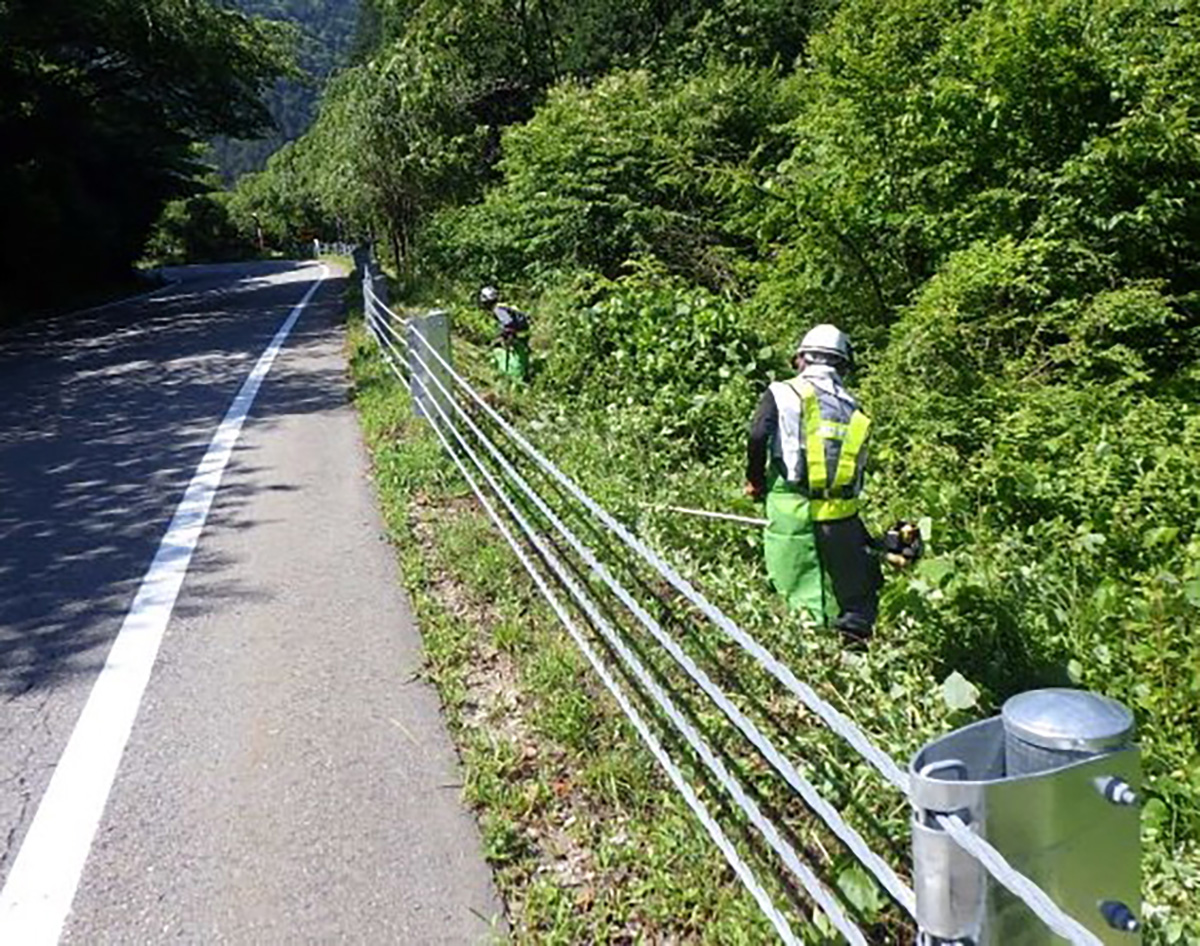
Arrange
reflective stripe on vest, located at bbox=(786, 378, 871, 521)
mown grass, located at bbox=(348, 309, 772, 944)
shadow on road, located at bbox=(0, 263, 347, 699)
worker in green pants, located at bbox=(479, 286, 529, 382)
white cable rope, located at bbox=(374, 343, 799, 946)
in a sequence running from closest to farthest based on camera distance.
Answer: white cable rope, located at bbox=(374, 343, 799, 946) → mown grass, located at bbox=(348, 309, 772, 944) → reflective stripe on vest, located at bbox=(786, 378, 871, 521) → shadow on road, located at bbox=(0, 263, 347, 699) → worker in green pants, located at bbox=(479, 286, 529, 382)

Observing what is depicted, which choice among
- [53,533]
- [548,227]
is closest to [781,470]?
[53,533]

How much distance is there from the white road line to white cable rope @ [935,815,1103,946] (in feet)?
9.36

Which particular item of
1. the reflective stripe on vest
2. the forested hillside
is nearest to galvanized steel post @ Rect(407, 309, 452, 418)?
the forested hillside

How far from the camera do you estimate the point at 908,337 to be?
32.4ft

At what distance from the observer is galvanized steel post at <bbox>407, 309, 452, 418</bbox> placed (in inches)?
348

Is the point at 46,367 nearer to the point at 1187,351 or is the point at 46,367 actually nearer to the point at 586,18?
the point at 1187,351

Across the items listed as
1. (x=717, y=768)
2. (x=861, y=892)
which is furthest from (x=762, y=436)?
(x=861, y=892)

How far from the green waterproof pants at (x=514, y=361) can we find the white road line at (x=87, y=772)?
437 cm

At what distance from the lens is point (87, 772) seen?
4.09m

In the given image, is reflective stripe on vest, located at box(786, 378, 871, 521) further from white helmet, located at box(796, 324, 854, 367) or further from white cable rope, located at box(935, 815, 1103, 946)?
white cable rope, located at box(935, 815, 1103, 946)

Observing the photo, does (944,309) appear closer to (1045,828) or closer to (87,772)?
(87,772)

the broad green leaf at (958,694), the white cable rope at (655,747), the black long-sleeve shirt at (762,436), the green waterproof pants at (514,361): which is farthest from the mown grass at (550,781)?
the green waterproof pants at (514,361)

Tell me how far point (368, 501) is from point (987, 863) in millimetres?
6656

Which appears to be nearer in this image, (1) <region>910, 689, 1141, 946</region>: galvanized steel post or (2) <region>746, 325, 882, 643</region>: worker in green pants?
(1) <region>910, 689, 1141, 946</region>: galvanized steel post
